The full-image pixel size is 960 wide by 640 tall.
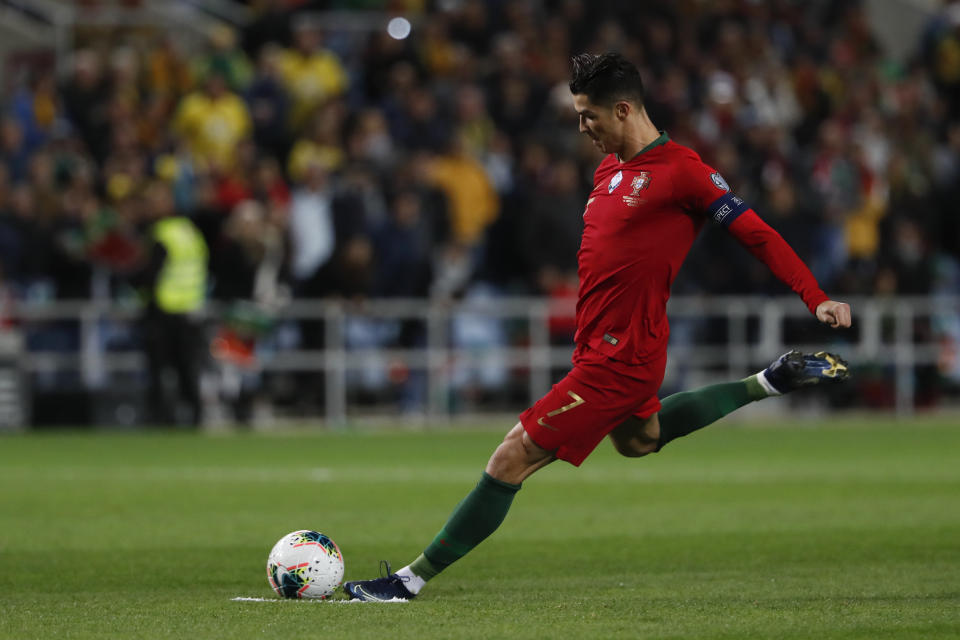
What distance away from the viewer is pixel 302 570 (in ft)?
24.2

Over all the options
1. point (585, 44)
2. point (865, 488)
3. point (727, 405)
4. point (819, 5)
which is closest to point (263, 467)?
point (865, 488)

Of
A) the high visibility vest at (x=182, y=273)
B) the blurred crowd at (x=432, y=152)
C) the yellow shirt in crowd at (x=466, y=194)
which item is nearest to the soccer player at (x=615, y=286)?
the high visibility vest at (x=182, y=273)

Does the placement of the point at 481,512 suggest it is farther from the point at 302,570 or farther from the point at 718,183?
the point at 718,183

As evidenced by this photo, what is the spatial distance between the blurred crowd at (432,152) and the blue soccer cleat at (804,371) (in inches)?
463

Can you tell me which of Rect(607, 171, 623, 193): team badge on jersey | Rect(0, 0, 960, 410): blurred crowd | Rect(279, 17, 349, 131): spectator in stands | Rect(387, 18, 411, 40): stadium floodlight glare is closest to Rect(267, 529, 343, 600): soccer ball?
Rect(607, 171, 623, 193): team badge on jersey

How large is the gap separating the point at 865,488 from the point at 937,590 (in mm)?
5300

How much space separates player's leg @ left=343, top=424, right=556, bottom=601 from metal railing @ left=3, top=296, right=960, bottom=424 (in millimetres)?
12456

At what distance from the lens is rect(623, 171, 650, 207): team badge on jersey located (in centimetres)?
730

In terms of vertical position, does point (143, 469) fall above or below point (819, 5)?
below

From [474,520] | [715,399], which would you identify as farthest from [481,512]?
[715,399]

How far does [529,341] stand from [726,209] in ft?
43.0

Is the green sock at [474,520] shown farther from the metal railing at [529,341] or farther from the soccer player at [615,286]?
the metal railing at [529,341]

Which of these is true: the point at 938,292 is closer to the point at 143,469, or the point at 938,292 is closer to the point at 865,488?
the point at 865,488

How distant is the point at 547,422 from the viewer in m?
7.16
